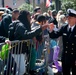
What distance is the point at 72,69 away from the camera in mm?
5910

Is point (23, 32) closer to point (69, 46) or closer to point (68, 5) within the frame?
point (69, 46)

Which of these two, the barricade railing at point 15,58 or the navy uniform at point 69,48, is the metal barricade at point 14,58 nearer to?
the barricade railing at point 15,58

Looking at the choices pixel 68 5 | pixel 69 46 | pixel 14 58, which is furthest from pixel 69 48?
pixel 68 5

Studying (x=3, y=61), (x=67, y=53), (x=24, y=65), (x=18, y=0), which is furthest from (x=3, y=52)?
(x=18, y=0)

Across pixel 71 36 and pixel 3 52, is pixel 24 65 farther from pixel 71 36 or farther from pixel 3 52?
pixel 71 36

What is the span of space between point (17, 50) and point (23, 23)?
2.26 feet

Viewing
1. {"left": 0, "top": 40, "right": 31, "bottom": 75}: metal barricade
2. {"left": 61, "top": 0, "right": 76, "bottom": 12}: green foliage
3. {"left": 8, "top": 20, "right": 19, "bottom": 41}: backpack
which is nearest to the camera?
{"left": 0, "top": 40, "right": 31, "bottom": 75}: metal barricade

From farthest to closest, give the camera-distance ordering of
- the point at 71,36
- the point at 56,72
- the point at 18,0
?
the point at 18,0, the point at 56,72, the point at 71,36

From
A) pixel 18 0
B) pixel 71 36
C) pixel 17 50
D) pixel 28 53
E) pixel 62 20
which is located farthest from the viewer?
pixel 18 0

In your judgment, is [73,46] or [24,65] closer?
[73,46]

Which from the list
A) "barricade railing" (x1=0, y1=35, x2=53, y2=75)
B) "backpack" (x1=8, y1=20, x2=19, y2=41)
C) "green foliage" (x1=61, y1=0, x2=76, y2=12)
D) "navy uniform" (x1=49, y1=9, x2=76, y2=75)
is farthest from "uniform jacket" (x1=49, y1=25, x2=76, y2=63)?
"green foliage" (x1=61, y1=0, x2=76, y2=12)

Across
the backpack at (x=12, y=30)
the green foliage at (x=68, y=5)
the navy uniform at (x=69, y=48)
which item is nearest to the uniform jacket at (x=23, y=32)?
the backpack at (x=12, y=30)

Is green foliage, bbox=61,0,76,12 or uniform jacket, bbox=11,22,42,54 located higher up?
uniform jacket, bbox=11,22,42,54

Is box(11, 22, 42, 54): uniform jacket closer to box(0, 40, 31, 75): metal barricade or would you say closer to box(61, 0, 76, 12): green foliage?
box(0, 40, 31, 75): metal barricade
